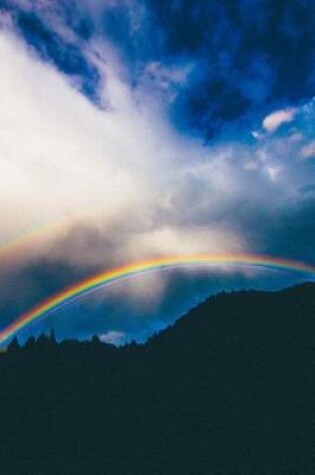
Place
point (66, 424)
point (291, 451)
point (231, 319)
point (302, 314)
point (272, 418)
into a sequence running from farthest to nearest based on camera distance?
point (231, 319) → point (302, 314) → point (66, 424) → point (272, 418) → point (291, 451)

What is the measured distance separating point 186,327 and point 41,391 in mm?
56800

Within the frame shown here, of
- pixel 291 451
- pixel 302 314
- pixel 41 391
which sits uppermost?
pixel 302 314

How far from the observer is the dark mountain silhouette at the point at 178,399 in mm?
74375

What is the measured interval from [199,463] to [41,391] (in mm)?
52335

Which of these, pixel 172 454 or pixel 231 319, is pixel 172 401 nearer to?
pixel 172 454

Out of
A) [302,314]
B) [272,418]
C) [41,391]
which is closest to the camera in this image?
[272,418]

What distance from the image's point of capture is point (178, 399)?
9912 cm

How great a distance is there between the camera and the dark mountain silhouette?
7438 cm

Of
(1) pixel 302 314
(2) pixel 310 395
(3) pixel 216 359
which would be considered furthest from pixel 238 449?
(1) pixel 302 314

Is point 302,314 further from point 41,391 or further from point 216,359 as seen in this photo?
point 41,391

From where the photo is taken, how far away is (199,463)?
240ft

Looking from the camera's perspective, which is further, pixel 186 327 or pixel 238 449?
pixel 186 327

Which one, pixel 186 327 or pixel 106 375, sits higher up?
pixel 186 327

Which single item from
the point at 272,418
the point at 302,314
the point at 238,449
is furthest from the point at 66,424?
the point at 302,314
